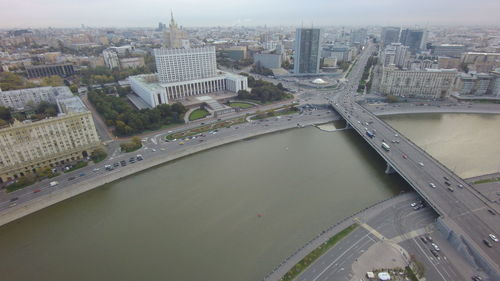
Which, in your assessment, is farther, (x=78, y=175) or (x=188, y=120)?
(x=188, y=120)

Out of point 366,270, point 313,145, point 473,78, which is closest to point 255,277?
point 366,270

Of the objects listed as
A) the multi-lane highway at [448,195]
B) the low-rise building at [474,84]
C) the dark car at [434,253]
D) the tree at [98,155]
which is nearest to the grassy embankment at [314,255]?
the dark car at [434,253]

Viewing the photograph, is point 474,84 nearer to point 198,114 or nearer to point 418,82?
point 418,82

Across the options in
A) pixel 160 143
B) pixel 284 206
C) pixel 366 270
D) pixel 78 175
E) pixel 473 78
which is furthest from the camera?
pixel 473 78

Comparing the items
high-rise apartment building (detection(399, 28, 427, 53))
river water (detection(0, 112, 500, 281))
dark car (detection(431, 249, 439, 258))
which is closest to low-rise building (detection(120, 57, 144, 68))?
river water (detection(0, 112, 500, 281))

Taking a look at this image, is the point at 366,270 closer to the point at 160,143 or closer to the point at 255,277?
the point at 255,277

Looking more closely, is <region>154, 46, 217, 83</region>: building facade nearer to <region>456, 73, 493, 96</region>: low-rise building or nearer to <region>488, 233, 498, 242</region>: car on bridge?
<region>488, 233, 498, 242</region>: car on bridge
